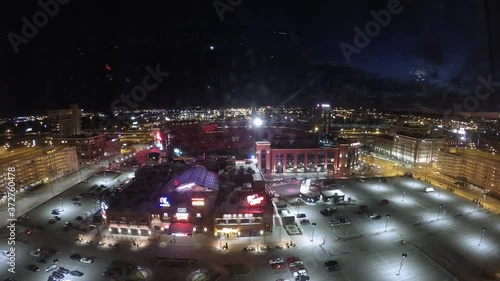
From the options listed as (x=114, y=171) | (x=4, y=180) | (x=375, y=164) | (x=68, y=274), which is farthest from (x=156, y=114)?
(x=68, y=274)

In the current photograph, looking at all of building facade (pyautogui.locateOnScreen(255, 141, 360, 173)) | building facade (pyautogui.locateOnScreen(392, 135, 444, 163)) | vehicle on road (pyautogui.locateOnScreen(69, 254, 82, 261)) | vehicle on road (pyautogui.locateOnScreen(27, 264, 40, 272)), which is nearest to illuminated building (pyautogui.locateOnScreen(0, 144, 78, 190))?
vehicle on road (pyautogui.locateOnScreen(27, 264, 40, 272))

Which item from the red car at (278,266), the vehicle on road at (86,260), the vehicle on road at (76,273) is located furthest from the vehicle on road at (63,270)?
the red car at (278,266)

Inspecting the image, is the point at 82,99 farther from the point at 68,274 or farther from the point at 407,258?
the point at 407,258

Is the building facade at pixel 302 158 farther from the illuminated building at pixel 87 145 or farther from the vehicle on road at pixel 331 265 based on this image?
the illuminated building at pixel 87 145

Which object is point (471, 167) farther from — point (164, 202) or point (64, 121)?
point (64, 121)

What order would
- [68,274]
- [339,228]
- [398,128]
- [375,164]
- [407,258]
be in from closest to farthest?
[68,274], [407,258], [339,228], [375,164], [398,128]

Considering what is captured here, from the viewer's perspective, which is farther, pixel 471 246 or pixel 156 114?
pixel 156 114
